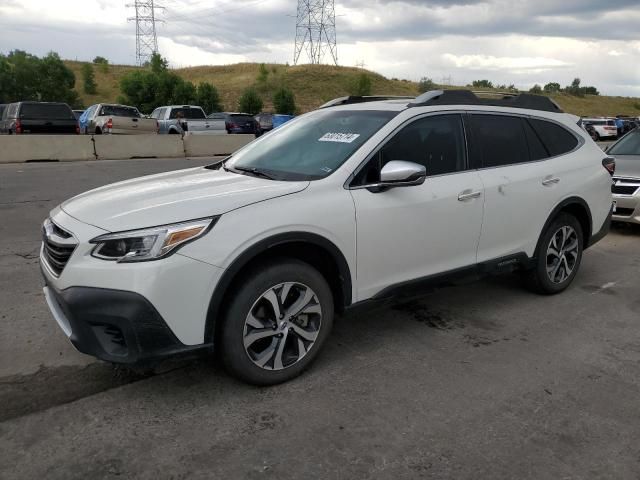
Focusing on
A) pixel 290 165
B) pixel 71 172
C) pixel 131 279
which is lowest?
pixel 71 172

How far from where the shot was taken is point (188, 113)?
2403cm

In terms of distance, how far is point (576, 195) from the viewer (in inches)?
196

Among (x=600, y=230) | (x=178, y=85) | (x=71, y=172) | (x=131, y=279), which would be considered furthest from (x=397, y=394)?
(x=178, y=85)

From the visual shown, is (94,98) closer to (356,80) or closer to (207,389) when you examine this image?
(356,80)

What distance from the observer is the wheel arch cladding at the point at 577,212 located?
4805 millimetres

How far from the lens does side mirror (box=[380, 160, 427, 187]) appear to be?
347 centimetres

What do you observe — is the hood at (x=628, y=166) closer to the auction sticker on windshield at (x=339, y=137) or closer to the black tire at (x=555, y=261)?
the black tire at (x=555, y=261)

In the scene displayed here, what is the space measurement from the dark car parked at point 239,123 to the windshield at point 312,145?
69.9 ft

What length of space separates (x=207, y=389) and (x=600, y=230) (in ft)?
13.5

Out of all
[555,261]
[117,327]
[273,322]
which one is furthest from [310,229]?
[555,261]

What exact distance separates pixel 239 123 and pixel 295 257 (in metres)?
23.6

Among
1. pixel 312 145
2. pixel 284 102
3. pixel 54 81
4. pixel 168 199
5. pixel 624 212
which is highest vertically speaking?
pixel 54 81

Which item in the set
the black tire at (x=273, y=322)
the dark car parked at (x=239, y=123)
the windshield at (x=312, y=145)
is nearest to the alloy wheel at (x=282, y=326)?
the black tire at (x=273, y=322)

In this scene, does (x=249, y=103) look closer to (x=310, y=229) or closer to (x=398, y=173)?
(x=398, y=173)
